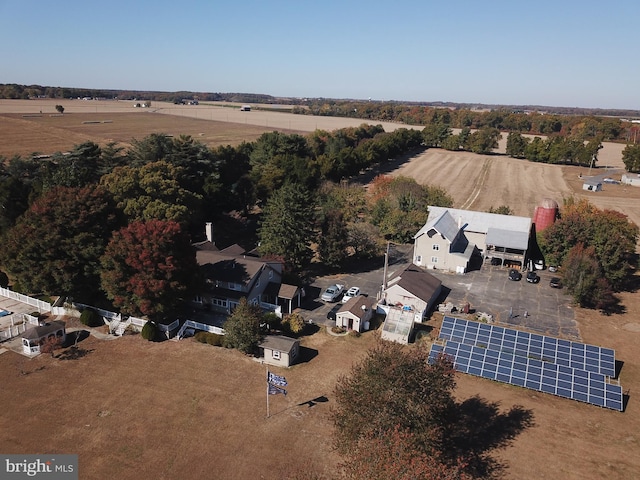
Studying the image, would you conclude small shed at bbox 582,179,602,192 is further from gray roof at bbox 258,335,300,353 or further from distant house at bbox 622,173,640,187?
gray roof at bbox 258,335,300,353

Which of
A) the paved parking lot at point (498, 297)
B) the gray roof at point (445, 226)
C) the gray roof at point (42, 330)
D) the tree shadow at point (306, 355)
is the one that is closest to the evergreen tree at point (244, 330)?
the tree shadow at point (306, 355)

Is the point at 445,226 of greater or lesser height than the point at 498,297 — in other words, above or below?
above

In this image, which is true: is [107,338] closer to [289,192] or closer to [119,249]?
[119,249]

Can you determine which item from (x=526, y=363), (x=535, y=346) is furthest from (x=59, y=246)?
(x=535, y=346)

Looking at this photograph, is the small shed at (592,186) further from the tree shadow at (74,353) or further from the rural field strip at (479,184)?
the tree shadow at (74,353)

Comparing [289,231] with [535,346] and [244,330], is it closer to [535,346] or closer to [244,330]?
[244,330]

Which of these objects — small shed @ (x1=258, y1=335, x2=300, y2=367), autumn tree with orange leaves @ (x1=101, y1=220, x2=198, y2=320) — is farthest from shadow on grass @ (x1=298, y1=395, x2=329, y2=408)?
autumn tree with orange leaves @ (x1=101, y1=220, x2=198, y2=320)
